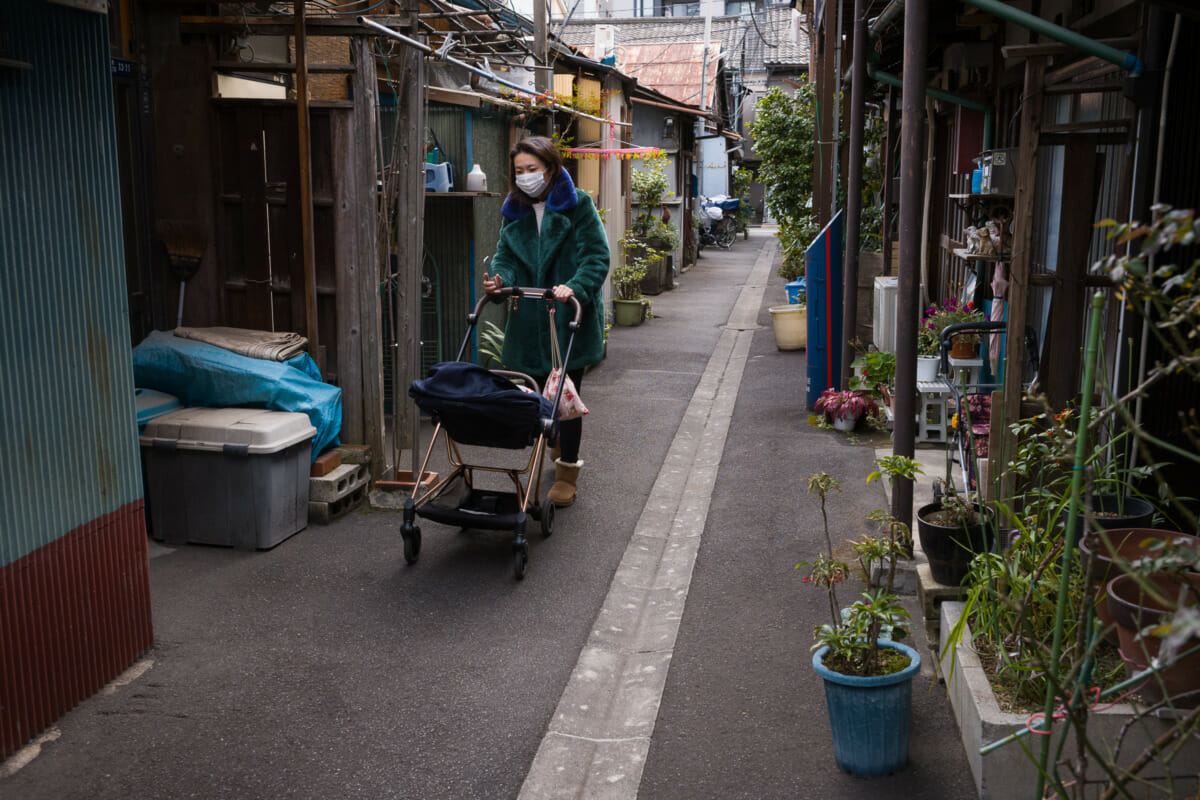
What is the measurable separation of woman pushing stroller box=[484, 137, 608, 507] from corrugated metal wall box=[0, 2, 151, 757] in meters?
2.64

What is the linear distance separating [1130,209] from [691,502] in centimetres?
338

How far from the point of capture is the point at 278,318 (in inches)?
288

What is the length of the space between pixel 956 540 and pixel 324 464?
392 centimetres

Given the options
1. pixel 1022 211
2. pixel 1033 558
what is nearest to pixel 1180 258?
pixel 1022 211

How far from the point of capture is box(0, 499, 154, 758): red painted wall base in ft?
13.2

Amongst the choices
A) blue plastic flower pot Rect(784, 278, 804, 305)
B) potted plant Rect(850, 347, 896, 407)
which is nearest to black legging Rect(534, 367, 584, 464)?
potted plant Rect(850, 347, 896, 407)

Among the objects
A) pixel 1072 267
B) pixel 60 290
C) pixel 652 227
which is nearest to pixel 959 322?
pixel 1072 267

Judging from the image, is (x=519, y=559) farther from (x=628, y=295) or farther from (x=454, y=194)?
(x=628, y=295)

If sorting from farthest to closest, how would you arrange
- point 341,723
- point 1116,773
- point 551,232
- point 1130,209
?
point 551,232 < point 1130,209 < point 341,723 < point 1116,773

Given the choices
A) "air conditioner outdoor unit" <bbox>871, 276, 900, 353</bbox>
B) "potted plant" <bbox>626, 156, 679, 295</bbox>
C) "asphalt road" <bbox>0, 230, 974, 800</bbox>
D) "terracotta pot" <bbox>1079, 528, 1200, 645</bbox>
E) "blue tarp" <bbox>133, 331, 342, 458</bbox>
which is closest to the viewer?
"terracotta pot" <bbox>1079, 528, 1200, 645</bbox>

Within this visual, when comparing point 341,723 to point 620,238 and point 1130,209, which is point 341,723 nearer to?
point 1130,209

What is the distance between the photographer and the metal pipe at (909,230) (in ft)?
16.0

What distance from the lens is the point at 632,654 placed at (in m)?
5.04

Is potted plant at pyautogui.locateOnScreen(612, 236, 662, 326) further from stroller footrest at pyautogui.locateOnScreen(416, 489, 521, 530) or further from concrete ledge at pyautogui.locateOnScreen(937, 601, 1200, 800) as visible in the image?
concrete ledge at pyautogui.locateOnScreen(937, 601, 1200, 800)
